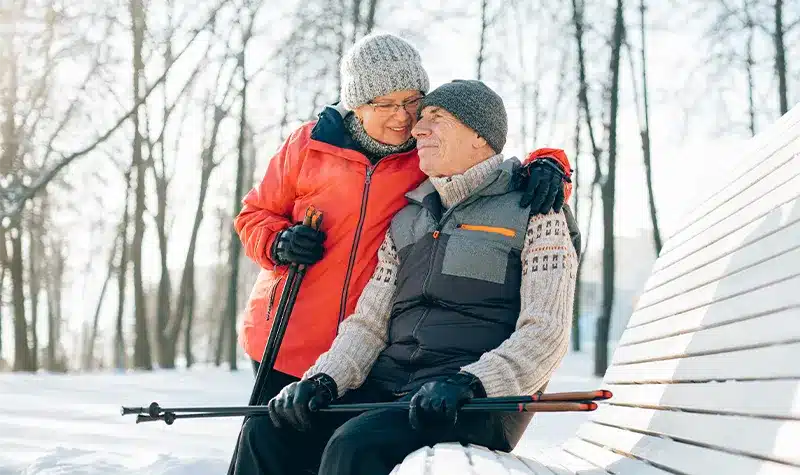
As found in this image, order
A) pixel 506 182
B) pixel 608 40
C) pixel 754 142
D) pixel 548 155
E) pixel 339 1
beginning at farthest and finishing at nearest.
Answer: pixel 339 1 < pixel 608 40 < pixel 754 142 < pixel 548 155 < pixel 506 182

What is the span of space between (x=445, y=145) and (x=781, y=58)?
12026mm

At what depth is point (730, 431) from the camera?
2.19m

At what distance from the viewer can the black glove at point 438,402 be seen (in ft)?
7.96

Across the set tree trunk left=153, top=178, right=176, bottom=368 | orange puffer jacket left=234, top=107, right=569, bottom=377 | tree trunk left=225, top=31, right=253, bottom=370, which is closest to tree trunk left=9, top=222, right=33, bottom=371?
tree trunk left=153, top=178, right=176, bottom=368

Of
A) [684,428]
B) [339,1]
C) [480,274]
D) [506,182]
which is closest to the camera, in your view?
[684,428]

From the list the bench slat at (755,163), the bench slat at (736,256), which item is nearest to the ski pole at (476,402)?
→ the bench slat at (736,256)

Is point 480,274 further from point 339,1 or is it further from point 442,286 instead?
point 339,1

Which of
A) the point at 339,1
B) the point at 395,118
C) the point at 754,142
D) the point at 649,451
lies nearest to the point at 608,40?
the point at 339,1

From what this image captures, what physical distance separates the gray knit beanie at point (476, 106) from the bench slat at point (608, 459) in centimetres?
113

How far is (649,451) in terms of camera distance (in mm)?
2664

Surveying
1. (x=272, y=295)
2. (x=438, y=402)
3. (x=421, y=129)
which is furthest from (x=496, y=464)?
(x=272, y=295)

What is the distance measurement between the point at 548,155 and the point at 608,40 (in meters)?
10.2

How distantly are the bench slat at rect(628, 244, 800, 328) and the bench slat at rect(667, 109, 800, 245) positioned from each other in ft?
1.64

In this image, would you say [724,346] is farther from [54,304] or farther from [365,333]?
[54,304]
